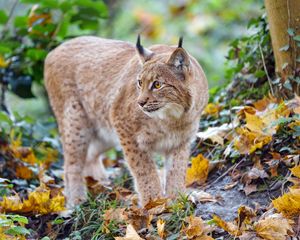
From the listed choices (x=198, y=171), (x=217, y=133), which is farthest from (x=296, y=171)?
(x=217, y=133)

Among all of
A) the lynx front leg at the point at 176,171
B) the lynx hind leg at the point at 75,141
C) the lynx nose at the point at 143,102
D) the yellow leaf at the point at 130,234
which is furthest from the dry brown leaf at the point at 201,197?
the lynx hind leg at the point at 75,141

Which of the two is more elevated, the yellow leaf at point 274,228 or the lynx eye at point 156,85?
the lynx eye at point 156,85

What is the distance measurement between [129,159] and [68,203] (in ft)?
3.39

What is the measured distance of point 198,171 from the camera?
18.2ft

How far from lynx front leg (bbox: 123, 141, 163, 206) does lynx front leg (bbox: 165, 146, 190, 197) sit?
0.09 meters

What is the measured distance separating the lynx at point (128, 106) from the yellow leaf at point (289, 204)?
1299 millimetres

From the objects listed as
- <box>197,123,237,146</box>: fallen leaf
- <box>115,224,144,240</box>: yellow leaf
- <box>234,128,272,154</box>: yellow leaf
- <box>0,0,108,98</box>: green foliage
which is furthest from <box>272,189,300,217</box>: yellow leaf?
<box>0,0,108,98</box>: green foliage

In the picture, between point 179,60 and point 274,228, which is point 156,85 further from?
point 274,228

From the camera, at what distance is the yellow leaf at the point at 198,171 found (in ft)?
18.1

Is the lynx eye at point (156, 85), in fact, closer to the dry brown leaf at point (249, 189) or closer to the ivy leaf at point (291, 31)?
the dry brown leaf at point (249, 189)

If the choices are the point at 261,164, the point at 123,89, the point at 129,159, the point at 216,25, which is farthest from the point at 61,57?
the point at 216,25

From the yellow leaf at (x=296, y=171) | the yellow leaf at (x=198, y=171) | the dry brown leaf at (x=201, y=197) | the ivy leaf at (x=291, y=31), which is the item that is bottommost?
the yellow leaf at (x=198, y=171)

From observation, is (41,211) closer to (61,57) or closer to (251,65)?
(61,57)

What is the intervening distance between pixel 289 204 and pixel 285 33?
1.74 metres
